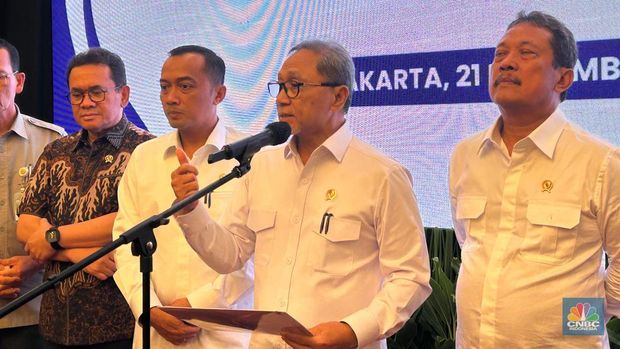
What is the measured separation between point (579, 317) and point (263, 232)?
113 cm

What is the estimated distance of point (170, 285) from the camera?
3396 millimetres

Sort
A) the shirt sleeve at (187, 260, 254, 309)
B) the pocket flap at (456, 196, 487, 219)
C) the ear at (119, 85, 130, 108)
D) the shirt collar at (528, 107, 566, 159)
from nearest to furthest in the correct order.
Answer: the shirt collar at (528, 107, 566, 159)
the pocket flap at (456, 196, 487, 219)
the shirt sleeve at (187, 260, 254, 309)
the ear at (119, 85, 130, 108)

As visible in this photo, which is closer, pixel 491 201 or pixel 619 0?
pixel 491 201

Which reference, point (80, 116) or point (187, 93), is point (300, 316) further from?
point (80, 116)

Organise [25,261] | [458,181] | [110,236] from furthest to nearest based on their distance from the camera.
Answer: [25,261] → [110,236] → [458,181]

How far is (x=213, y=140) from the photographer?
3480 millimetres

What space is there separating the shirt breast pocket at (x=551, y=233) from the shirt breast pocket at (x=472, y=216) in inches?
7.4

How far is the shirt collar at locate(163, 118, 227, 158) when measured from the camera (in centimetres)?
348

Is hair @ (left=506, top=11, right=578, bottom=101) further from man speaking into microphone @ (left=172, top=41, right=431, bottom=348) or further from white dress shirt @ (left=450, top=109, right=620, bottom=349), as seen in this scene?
man speaking into microphone @ (left=172, top=41, right=431, bottom=348)

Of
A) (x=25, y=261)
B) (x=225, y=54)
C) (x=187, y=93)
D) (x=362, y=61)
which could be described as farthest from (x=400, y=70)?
(x=25, y=261)

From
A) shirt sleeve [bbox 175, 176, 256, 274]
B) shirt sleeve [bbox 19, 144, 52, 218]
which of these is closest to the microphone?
shirt sleeve [bbox 175, 176, 256, 274]

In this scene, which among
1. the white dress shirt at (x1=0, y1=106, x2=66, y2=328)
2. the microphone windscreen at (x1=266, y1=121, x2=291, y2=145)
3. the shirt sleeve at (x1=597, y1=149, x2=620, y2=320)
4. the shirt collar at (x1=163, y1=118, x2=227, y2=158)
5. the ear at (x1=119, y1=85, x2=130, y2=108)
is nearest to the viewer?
the microphone windscreen at (x1=266, y1=121, x2=291, y2=145)

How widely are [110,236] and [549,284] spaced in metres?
1.89

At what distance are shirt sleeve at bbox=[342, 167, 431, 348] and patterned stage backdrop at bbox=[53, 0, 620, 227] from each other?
145 centimetres
